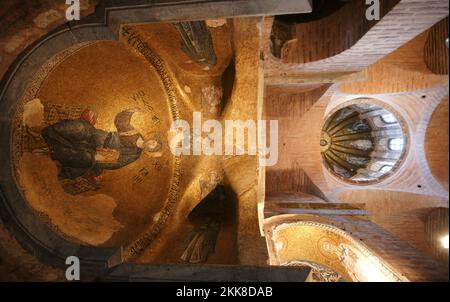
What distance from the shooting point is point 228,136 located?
15.4ft

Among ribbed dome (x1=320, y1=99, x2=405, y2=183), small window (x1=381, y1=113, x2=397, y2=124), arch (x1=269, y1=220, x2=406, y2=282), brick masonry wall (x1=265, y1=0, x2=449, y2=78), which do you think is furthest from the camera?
ribbed dome (x1=320, y1=99, x2=405, y2=183)

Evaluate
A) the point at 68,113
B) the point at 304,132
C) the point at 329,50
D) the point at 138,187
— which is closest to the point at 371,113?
the point at 304,132

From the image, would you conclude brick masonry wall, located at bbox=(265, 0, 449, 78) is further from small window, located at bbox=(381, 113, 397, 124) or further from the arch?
the arch

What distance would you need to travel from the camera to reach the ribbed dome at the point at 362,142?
805 cm

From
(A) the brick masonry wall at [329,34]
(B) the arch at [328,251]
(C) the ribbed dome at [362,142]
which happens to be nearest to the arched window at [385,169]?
(C) the ribbed dome at [362,142]

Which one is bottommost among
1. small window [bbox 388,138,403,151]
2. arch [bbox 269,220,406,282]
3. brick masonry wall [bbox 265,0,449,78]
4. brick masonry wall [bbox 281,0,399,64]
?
arch [bbox 269,220,406,282]

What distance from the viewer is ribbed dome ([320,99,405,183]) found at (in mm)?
8047

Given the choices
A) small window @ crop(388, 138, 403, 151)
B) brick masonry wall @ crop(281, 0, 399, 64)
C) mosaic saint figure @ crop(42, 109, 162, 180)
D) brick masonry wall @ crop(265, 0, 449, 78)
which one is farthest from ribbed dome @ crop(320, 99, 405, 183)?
mosaic saint figure @ crop(42, 109, 162, 180)

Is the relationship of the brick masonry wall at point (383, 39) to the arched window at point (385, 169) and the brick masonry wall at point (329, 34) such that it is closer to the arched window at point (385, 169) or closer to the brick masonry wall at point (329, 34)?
the brick masonry wall at point (329, 34)

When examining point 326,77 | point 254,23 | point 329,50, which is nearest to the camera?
point 254,23

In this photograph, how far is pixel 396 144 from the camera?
810cm

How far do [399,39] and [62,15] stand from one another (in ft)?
18.1

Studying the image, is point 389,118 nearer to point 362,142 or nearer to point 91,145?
point 362,142

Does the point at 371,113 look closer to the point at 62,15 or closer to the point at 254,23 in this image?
the point at 254,23
